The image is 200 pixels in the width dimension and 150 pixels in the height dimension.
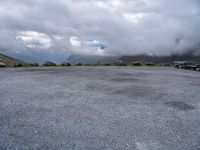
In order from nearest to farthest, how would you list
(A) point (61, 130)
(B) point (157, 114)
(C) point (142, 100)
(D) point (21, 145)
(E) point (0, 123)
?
(D) point (21, 145)
(A) point (61, 130)
(E) point (0, 123)
(B) point (157, 114)
(C) point (142, 100)

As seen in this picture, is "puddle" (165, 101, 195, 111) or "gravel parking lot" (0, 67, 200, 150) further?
"puddle" (165, 101, 195, 111)

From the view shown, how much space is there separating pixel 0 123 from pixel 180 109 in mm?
4821

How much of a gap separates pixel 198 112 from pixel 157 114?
1271mm

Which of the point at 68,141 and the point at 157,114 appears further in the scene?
the point at 157,114

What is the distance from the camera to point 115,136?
3.94m

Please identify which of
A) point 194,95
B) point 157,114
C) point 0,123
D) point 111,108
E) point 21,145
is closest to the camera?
point 21,145

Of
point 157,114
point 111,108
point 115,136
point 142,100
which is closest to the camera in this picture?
point 115,136

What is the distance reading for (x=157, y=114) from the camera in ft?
17.3

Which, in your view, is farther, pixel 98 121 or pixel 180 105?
pixel 180 105

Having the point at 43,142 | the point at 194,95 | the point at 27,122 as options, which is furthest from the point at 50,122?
the point at 194,95

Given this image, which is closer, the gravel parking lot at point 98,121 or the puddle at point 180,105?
the gravel parking lot at point 98,121

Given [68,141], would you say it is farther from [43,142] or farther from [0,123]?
[0,123]

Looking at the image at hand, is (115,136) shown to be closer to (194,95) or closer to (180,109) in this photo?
(180,109)

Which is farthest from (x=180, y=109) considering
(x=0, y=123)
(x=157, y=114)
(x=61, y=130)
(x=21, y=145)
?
(x=0, y=123)
